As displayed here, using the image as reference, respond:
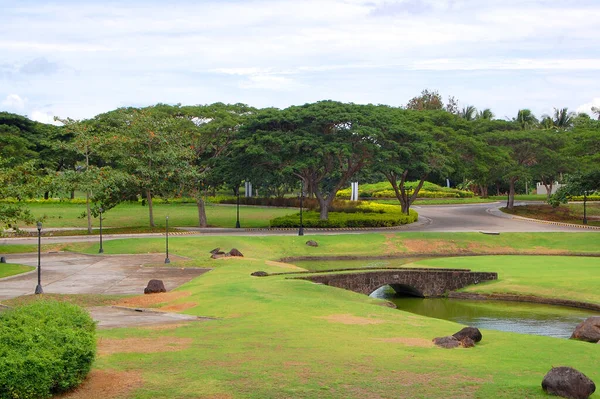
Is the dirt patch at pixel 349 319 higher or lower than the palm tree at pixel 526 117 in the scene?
lower

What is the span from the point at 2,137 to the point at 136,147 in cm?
2722

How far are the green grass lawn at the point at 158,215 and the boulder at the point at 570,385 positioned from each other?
181 feet

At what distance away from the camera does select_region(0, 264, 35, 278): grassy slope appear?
4028 cm

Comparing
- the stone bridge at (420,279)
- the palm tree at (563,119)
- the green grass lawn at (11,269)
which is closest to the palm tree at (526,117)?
the palm tree at (563,119)

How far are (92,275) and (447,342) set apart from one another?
25.0m

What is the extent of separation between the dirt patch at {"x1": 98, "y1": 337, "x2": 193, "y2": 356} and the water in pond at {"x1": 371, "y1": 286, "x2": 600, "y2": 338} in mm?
15521

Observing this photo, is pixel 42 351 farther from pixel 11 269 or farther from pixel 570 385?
pixel 11 269

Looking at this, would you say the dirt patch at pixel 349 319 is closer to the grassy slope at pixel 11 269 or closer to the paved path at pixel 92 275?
the paved path at pixel 92 275

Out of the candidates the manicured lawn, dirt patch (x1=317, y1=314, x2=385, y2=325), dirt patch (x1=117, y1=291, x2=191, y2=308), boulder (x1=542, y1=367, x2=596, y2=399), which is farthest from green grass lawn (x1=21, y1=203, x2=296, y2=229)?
boulder (x1=542, y1=367, x2=596, y2=399)

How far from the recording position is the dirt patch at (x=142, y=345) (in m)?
18.7

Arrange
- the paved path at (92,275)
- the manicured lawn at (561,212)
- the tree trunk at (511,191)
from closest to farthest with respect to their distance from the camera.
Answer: the paved path at (92,275) → the manicured lawn at (561,212) → the tree trunk at (511,191)

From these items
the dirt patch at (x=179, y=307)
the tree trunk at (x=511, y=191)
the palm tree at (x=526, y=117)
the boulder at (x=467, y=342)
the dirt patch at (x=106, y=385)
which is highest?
the palm tree at (x=526, y=117)

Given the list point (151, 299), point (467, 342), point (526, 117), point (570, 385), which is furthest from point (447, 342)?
point (526, 117)

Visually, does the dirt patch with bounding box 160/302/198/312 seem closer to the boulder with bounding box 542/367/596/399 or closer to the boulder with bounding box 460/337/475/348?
the boulder with bounding box 460/337/475/348
